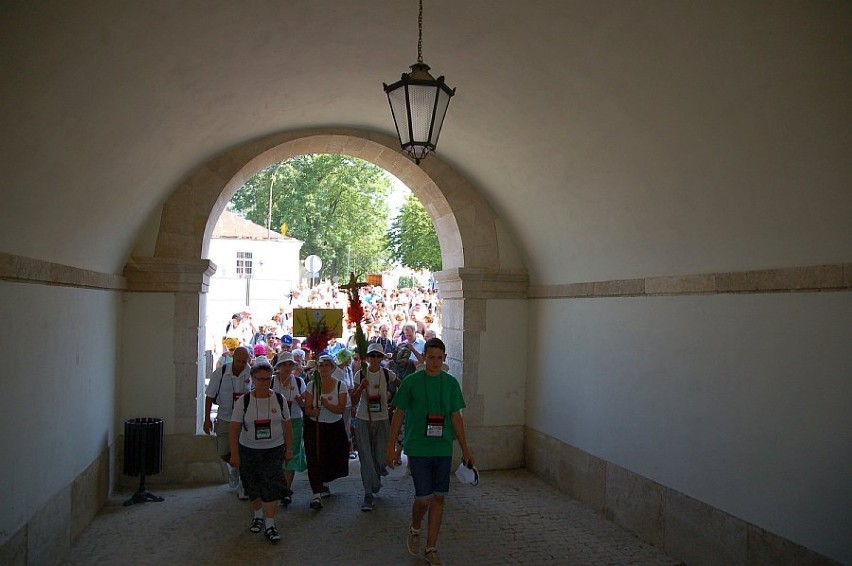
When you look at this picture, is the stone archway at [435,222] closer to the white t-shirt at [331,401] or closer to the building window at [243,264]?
the white t-shirt at [331,401]

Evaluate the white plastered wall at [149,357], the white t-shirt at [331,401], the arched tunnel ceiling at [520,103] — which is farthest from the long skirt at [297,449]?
the arched tunnel ceiling at [520,103]

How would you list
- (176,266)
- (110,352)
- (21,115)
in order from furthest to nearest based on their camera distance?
1. (176,266)
2. (110,352)
3. (21,115)

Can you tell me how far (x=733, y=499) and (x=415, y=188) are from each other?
5428 mm

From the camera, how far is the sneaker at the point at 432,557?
17.4 ft

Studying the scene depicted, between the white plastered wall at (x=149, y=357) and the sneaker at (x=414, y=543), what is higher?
the white plastered wall at (x=149, y=357)

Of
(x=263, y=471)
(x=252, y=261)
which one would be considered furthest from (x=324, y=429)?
(x=252, y=261)

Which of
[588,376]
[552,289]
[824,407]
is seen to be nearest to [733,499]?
[824,407]

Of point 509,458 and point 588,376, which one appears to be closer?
point 588,376

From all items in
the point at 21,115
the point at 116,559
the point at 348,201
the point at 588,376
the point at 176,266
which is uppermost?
the point at 348,201

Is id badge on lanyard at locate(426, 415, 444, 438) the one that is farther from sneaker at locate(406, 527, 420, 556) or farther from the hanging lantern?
the hanging lantern

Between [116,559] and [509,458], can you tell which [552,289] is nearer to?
[509,458]

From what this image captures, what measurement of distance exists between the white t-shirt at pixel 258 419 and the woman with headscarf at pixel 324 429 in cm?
101

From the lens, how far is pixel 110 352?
7.08 metres

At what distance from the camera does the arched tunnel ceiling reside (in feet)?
12.4
